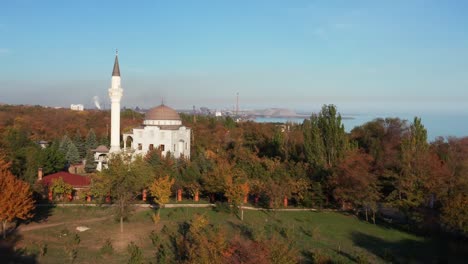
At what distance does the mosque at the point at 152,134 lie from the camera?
3662 cm

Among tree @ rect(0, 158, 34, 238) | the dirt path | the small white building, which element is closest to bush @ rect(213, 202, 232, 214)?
the dirt path

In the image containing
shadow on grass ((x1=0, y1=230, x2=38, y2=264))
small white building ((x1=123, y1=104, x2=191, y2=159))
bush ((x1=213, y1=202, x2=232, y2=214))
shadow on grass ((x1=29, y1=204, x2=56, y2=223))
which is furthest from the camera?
small white building ((x1=123, y1=104, x2=191, y2=159))

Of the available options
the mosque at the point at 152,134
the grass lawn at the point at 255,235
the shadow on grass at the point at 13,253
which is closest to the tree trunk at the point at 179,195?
the grass lawn at the point at 255,235

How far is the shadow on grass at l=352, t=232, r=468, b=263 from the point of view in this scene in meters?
18.6

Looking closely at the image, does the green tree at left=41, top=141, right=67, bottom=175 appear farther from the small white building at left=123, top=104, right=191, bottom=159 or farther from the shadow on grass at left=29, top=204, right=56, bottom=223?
the shadow on grass at left=29, top=204, right=56, bottom=223

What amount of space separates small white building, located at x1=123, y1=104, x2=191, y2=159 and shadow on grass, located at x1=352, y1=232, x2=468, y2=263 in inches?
885

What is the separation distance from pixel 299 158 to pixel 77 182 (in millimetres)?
18232

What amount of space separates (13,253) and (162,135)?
77.3 feet

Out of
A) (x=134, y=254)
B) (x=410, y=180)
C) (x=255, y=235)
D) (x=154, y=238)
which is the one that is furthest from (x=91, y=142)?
(x=410, y=180)

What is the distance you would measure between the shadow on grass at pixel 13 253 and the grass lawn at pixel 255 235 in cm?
25

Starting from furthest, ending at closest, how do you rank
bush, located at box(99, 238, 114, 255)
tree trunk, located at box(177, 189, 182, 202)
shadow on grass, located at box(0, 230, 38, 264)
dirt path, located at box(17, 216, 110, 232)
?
tree trunk, located at box(177, 189, 182, 202)
dirt path, located at box(17, 216, 110, 232)
bush, located at box(99, 238, 114, 255)
shadow on grass, located at box(0, 230, 38, 264)

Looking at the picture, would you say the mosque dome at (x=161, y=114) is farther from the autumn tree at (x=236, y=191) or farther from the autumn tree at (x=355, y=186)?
the autumn tree at (x=355, y=186)

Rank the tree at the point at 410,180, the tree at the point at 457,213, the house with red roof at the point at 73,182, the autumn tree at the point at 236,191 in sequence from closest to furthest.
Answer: the tree at the point at 457,213
the tree at the point at 410,180
the autumn tree at the point at 236,191
the house with red roof at the point at 73,182

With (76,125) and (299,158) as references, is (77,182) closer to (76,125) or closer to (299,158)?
(299,158)
